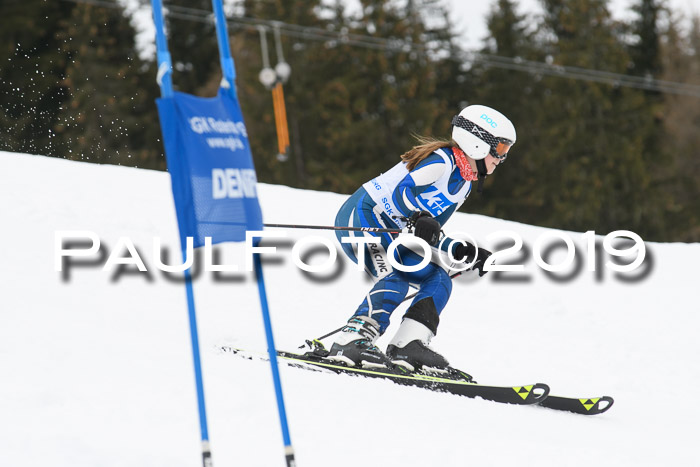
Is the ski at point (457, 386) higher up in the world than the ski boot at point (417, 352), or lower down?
lower down

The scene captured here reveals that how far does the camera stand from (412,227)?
456cm

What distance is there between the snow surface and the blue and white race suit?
595 mm

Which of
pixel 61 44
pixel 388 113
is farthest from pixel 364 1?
pixel 61 44

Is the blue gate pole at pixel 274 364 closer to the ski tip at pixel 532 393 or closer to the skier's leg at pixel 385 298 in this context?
the skier's leg at pixel 385 298

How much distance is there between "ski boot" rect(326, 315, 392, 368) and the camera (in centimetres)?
466

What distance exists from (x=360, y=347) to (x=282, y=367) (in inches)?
19.3

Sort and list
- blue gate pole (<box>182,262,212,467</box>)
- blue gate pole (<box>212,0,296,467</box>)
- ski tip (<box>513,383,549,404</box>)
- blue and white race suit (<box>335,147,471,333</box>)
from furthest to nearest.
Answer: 1. blue and white race suit (<box>335,147,471,333</box>)
2. ski tip (<box>513,383,549,404</box>)
3. blue gate pole (<box>212,0,296,467</box>)
4. blue gate pole (<box>182,262,212,467</box>)

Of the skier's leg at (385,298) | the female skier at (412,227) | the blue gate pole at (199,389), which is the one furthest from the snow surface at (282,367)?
the skier's leg at (385,298)

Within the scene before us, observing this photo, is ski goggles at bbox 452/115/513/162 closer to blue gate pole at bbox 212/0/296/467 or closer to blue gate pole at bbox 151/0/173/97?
blue gate pole at bbox 212/0/296/467

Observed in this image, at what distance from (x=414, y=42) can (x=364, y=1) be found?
215cm

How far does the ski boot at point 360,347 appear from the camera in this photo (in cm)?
466

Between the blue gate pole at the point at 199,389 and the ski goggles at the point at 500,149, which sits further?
the ski goggles at the point at 500,149

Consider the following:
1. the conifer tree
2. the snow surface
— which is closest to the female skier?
the snow surface

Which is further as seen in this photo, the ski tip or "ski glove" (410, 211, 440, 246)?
the ski tip
